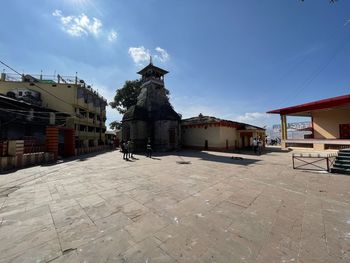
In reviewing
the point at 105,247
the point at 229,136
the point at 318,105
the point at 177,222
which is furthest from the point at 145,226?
the point at 229,136

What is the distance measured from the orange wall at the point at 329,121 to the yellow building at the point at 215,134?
6.37 meters

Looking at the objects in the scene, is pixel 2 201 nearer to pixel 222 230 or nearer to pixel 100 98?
pixel 222 230

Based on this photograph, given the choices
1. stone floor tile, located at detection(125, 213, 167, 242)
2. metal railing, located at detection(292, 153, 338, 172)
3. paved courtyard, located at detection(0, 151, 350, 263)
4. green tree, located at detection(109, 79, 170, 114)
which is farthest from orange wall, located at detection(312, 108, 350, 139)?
green tree, located at detection(109, 79, 170, 114)

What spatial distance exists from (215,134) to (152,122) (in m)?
8.41

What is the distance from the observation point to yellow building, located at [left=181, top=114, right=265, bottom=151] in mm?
20391

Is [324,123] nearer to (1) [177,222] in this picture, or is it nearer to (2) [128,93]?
(1) [177,222]

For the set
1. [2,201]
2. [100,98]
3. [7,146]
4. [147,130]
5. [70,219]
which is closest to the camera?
[70,219]

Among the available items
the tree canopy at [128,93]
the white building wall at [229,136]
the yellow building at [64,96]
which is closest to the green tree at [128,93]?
the tree canopy at [128,93]

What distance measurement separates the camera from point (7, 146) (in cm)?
1082

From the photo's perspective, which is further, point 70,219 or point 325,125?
point 325,125

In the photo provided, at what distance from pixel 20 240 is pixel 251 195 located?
5724 mm

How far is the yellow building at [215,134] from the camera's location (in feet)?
66.9

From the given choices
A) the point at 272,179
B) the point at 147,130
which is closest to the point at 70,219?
the point at 272,179

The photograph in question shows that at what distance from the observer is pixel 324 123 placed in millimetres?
18297
